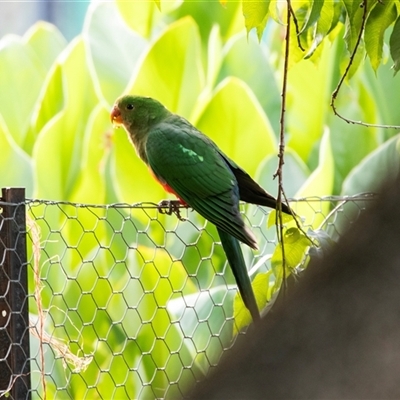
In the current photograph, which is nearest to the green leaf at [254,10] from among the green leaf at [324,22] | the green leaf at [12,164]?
the green leaf at [324,22]

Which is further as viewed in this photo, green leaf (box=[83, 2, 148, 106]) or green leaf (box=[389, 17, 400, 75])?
green leaf (box=[83, 2, 148, 106])

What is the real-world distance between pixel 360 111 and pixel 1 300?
1.77m

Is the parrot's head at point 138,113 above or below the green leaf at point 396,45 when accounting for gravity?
above

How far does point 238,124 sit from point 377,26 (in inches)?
57.1

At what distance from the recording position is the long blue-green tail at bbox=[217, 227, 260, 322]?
3.27ft

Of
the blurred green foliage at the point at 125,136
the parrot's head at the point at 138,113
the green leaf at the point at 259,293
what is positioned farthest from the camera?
the blurred green foliage at the point at 125,136

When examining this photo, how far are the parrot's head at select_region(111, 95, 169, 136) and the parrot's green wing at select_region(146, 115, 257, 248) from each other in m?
0.08

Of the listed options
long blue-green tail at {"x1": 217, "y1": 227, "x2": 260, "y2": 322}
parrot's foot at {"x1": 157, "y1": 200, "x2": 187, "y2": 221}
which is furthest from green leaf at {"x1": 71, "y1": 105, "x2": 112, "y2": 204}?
long blue-green tail at {"x1": 217, "y1": 227, "x2": 260, "y2": 322}

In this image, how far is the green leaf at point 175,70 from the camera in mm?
2227

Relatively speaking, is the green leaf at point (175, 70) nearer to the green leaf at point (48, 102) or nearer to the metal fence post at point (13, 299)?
the green leaf at point (48, 102)

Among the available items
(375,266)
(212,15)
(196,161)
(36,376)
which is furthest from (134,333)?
(375,266)

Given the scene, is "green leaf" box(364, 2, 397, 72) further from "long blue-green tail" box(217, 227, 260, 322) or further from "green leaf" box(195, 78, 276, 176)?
"green leaf" box(195, 78, 276, 176)

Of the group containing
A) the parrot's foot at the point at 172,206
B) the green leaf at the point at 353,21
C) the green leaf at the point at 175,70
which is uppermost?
the green leaf at the point at 175,70

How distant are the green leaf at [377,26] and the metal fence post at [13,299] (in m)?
0.53
